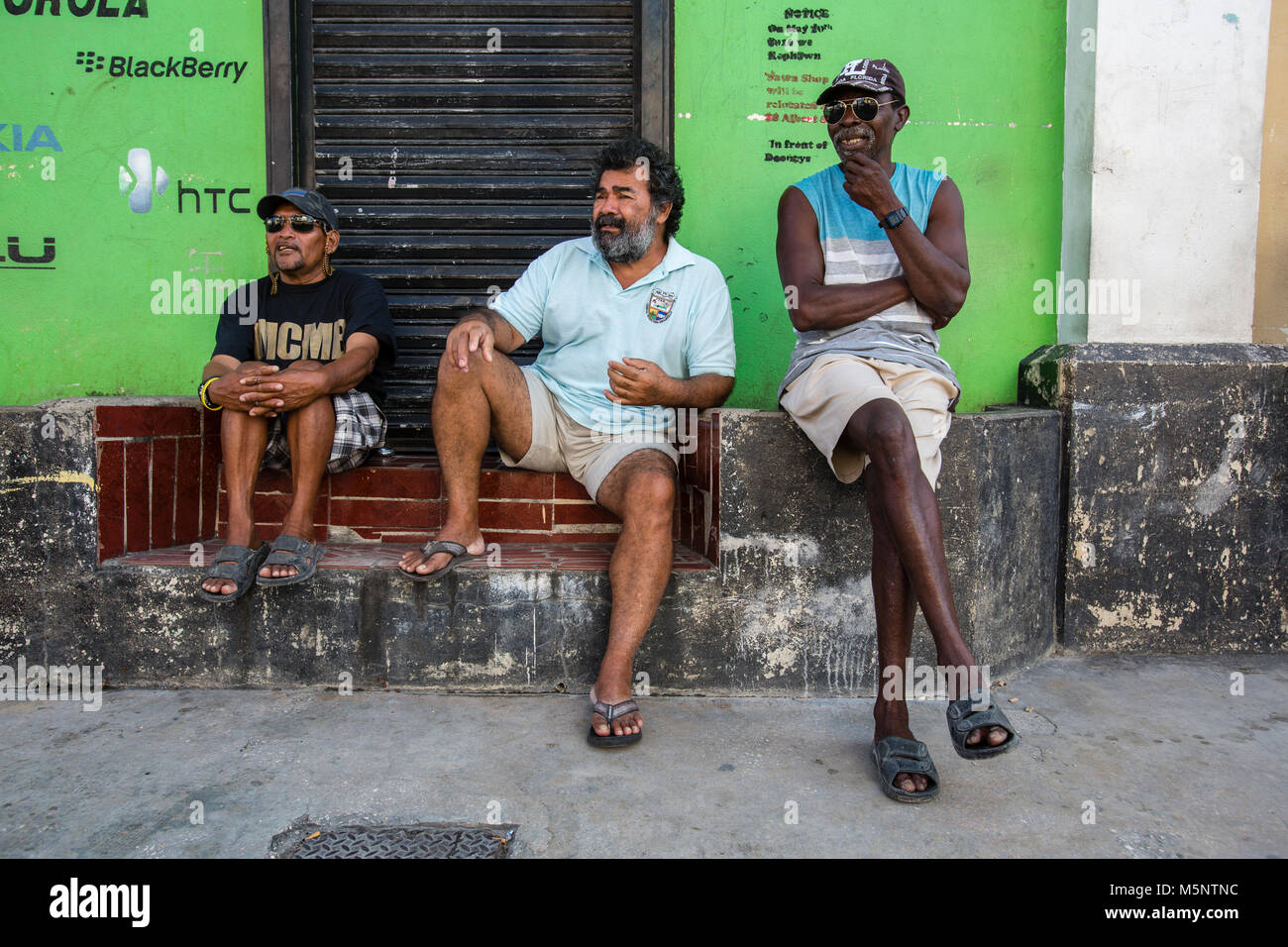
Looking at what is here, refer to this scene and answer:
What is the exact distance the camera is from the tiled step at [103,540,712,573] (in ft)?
A: 9.95

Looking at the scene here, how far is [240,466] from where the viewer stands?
3102 mm

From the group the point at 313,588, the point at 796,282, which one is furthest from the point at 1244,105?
the point at 313,588

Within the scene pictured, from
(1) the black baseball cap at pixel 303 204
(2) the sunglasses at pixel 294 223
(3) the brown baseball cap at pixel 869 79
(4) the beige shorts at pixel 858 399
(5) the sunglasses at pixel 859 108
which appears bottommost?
(4) the beige shorts at pixel 858 399

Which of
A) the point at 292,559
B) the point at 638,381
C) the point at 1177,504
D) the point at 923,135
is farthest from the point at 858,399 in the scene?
the point at 292,559

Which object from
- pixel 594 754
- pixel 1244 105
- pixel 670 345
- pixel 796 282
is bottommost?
pixel 594 754

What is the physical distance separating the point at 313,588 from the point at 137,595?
0.62 meters

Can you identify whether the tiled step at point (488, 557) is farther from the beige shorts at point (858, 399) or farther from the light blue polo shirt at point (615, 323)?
the beige shorts at point (858, 399)

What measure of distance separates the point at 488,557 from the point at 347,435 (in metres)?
0.73

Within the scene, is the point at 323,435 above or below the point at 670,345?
below

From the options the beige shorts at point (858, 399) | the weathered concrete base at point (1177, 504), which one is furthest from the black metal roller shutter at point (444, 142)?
the weathered concrete base at point (1177, 504)

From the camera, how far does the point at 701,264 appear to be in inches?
128

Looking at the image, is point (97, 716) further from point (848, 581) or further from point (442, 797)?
point (848, 581)

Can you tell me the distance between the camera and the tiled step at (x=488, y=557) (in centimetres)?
303

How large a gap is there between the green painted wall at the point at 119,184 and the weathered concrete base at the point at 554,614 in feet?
3.87
